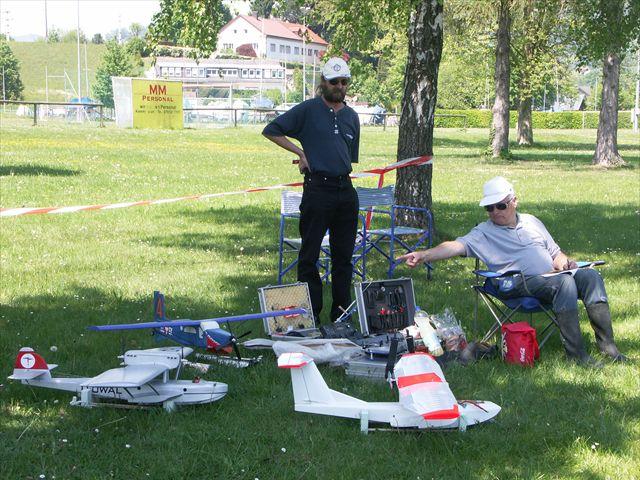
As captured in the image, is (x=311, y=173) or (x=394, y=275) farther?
(x=394, y=275)

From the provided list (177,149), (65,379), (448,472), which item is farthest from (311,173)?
(177,149)

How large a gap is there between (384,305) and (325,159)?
116cm

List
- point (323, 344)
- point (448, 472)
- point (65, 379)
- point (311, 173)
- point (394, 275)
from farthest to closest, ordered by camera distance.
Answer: point (394, 275)
point (311, 173)
point (323, 344)
point (65, 379)
point (448, 472)

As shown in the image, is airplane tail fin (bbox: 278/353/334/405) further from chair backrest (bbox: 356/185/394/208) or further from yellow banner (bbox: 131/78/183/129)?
yellow banner (bbox: 131/78/183/129)

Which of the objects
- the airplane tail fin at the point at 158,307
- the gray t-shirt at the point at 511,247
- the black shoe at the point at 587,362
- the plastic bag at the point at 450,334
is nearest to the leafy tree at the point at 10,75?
the airplane tail fin at the point at 158,307

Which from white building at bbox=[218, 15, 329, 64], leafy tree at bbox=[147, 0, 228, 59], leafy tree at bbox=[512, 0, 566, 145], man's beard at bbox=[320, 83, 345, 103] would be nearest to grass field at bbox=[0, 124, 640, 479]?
man's beard at bbox=[320, 83, 345, 103]

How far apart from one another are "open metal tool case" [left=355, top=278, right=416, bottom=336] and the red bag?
797 mm

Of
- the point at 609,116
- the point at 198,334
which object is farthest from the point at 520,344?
the point at 609,116

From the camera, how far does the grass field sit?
13.5 ft

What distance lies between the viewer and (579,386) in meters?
5.21

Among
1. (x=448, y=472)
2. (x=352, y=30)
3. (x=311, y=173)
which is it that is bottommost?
(x=448, y=472)

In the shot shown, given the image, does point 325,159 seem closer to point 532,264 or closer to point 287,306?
point 287,306

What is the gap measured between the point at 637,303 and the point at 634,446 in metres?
3.50

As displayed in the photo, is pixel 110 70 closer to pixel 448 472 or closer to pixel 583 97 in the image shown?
pixel 583 97
